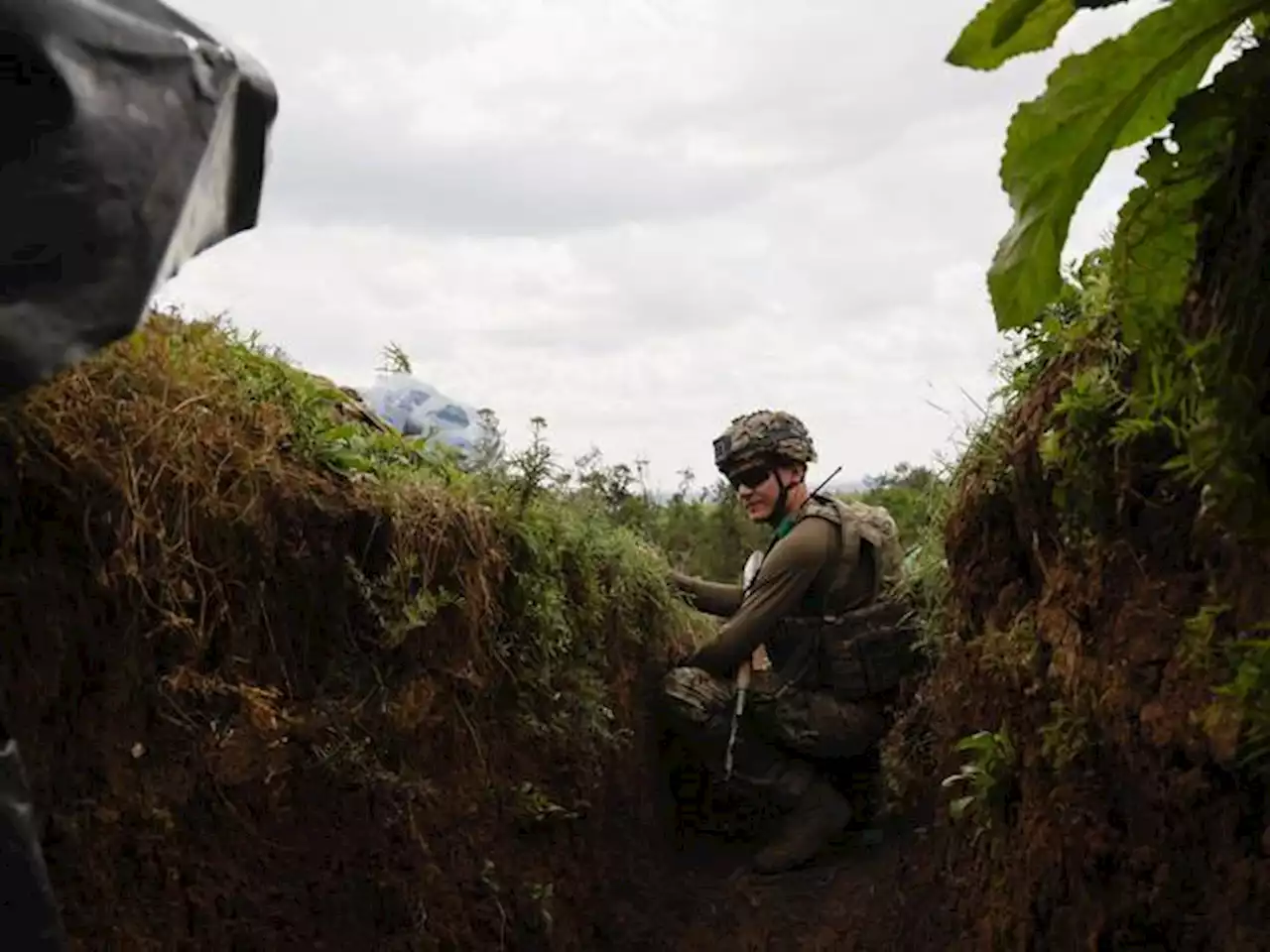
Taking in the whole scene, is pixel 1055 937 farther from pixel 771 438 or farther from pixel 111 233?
pixel 771 438

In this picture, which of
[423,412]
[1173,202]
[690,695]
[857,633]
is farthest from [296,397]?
[1173,202]

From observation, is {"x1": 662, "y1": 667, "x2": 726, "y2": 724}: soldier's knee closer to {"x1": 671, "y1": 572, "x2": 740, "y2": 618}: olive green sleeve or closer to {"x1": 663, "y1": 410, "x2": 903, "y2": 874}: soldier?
{"x1": 663, "y1": 410, "x2": 903, "y2": 874}: soldier

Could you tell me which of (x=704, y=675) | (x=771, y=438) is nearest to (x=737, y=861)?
(x=704, y=675)

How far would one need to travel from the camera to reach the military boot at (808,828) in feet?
18.6

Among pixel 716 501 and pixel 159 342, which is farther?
pixel 716 501

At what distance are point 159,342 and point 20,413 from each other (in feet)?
1.75

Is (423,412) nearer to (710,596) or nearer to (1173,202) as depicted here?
(710,596)

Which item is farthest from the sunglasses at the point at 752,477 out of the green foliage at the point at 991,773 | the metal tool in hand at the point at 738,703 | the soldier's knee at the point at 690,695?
the green foliage at the point at 991,773

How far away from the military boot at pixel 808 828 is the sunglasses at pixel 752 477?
141cm

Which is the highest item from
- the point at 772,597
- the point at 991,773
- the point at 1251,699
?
the point at 772,597

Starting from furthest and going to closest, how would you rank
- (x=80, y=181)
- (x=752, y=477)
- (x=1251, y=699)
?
1. (x=752, y=477)
2. (x=1251, y=699)
3. (x=80, y=181)

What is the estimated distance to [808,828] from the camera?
5738 mm

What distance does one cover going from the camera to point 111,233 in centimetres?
119

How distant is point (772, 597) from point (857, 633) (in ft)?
1.31
